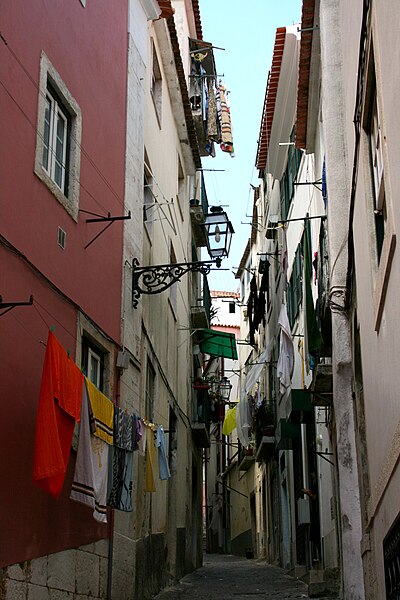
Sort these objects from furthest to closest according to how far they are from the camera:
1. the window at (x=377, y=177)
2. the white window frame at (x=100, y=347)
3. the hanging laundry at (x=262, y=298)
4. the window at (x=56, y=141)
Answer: the hanging laundry at (x=262, y=298)
the white window frame at (x=100, y=347)
the window at (x=56, y=141)
the window at (x=377, y=177)

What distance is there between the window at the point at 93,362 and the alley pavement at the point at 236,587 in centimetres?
420

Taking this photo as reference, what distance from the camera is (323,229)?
14328 mm

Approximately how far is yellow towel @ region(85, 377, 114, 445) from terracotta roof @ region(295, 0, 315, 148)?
742cm

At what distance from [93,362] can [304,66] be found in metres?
6.59

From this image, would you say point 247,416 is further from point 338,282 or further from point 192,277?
point 338,282

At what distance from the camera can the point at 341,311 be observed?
39.0 ft

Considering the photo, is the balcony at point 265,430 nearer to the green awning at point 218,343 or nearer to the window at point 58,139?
the green awning at point 218,343

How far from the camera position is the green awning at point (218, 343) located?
83.0 feet

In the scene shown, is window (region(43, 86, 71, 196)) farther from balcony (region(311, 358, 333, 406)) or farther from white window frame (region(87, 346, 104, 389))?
balcony (region(311, 358, 333, 406))

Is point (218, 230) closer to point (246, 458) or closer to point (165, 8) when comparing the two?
point (165, 8)

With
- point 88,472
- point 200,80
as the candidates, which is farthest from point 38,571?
point 200,80

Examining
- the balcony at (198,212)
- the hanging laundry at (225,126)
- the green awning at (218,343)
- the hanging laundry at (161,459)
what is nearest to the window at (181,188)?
the balcony at (198,212)

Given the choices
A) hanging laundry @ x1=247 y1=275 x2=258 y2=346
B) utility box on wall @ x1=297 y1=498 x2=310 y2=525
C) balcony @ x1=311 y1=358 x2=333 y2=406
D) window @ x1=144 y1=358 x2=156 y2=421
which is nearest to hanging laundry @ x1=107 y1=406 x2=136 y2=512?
balcony @ x1=311 y1=358 x2=333 y2=406

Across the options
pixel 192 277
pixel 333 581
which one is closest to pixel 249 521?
pixel 192 277
